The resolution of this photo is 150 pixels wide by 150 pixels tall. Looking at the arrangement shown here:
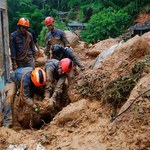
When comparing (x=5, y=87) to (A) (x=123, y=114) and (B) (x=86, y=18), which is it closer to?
(A) (x=123, y=114)

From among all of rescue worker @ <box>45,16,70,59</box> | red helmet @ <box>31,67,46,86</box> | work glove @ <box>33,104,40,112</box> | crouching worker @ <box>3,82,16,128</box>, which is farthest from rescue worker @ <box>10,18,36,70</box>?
work glove @ <box>33,104,40,112</box>

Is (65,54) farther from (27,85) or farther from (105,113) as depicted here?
(105,113)

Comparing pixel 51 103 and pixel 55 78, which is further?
pixel 55 78

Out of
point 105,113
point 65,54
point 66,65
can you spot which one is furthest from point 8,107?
point 105,113

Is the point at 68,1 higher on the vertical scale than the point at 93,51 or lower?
higher

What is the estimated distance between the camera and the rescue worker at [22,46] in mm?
7207

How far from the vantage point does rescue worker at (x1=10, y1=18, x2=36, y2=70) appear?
721 centimetres

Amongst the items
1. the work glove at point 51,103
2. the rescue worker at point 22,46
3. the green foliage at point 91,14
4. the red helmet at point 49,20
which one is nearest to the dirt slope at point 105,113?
the work glove at point 51,103

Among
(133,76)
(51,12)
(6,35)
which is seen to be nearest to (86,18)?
(51,12)

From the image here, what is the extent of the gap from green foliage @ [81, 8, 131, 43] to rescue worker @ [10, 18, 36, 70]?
1087 cm

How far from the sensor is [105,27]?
18.2m

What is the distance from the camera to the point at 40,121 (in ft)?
21.6

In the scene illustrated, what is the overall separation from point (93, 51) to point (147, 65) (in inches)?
174

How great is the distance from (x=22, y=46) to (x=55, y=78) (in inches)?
51.2
